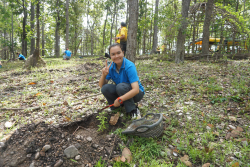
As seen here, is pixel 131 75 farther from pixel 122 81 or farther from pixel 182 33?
pixel 182 33

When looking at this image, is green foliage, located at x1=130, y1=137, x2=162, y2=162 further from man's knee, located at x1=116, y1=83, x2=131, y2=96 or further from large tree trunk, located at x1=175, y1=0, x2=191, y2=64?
large tree trunk, located at x1=175, y1=0, x2=191, y2=64

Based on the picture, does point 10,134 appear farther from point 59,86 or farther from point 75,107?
point 59,86

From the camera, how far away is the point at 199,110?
2.89 meters

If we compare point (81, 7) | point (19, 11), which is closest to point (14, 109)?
point (19, 11)

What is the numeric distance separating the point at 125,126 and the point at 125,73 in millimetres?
908

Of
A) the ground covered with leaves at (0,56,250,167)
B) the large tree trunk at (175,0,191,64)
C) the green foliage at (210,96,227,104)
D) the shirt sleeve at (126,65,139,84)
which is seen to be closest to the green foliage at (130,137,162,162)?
the ground covered with leaves at (0,56,250,167)

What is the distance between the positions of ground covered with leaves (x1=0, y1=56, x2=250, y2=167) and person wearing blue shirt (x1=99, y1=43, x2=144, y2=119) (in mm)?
346

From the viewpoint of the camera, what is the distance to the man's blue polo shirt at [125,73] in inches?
92.1

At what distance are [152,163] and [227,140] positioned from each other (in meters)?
1.22

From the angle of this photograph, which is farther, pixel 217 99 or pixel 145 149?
pixel 217 99

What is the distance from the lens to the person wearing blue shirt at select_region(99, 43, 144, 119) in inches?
90.4

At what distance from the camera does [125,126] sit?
2.51 metres

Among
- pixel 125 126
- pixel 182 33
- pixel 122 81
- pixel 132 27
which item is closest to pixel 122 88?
pixel 122 81

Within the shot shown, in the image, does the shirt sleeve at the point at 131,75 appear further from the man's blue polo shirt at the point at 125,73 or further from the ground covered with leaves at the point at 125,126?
the ground covered with leaves at the point at 125,126
